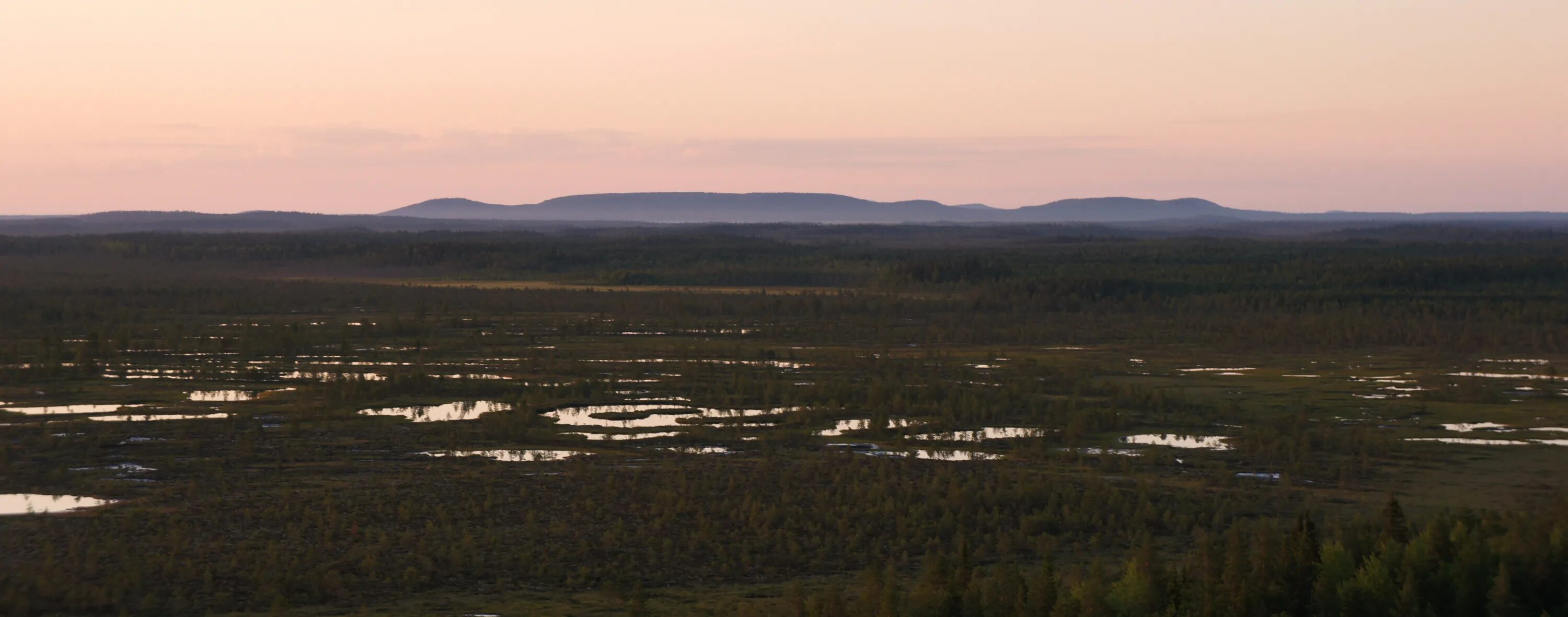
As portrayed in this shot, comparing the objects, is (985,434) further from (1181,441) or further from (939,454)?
(1181,441)

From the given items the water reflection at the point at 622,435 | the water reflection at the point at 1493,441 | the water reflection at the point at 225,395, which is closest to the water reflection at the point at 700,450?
the water reflection at the point at 622,435

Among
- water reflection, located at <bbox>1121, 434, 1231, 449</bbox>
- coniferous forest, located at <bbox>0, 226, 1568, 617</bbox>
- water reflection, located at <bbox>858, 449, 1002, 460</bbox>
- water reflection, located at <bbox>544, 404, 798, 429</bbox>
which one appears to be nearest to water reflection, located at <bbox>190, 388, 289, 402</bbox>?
coniferous forest, located at <bbox>0, 226, 1568, 617</bbox>

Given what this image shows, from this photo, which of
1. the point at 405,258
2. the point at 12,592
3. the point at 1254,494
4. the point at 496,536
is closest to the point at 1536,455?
the point at 1254,494

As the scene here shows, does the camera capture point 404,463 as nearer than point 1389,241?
Yes

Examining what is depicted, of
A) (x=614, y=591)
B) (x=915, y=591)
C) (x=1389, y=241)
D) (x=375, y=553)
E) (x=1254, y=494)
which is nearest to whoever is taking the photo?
(x=915, y=591)

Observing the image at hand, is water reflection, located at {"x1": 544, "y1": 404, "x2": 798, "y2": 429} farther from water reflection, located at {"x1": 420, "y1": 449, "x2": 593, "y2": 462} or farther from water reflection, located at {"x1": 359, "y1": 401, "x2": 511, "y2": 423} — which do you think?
water reflection, located at {"x1": 420, "y1": 449, "x2": 593, "y2": 462}

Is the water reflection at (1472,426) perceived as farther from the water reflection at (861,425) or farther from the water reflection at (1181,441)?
the water reflection at (861,425)

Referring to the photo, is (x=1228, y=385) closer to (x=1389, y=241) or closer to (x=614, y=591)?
(x=614, y=591)
